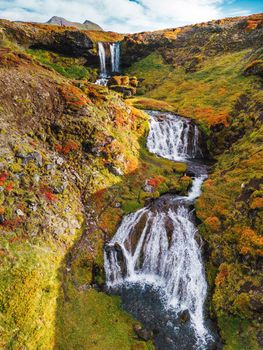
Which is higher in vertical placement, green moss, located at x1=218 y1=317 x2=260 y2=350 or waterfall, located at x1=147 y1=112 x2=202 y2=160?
waterfall, located at x1=147 y1=112 x2=202 y2=160

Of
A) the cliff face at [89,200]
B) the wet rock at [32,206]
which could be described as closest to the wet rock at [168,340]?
the cliff face at [89,200]

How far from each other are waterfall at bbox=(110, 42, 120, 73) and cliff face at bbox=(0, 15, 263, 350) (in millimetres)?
52368

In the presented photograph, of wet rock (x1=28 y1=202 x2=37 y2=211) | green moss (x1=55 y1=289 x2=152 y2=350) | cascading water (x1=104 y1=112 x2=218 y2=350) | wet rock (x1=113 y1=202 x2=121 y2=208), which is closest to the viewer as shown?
green moss (x1=55 y1=289 x2=152 y2=350)

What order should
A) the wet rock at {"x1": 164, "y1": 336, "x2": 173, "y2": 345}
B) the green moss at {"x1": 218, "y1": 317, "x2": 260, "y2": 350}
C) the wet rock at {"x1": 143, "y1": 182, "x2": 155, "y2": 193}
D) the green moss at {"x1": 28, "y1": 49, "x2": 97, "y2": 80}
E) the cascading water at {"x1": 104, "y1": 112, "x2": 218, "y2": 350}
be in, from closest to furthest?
the green moss at {"x1": 218, "y1": 317, "x2": 260, "y2": 350} → the wet rock at {"x1": 164, "y1": 336, "x2": 173, "y2": 345} → the cascading water at {"x1": 104, "y1": 112, "x2": 218, "y2": 350} → the wet rock at {"x1": 143, "y1": 182, "x2": 155, "y2": 193} → the green moss at {"x1": 28, "y1": 49, "x2": 97, "y2": 80}

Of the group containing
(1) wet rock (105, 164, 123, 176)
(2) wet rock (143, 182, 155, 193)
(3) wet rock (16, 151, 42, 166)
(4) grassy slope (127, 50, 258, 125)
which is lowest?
(2) wet rock (143, 182, 155, 193)

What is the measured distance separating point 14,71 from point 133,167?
22590 millimetres

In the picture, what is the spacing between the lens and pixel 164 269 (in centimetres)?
2744

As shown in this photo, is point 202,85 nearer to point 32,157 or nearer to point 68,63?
point 68,63

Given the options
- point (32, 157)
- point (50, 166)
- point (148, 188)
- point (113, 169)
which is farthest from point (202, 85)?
point (32, 157)

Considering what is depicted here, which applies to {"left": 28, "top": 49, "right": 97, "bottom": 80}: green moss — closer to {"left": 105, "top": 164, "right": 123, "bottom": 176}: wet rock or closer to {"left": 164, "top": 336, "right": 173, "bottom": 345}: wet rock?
{"left": 105, "top": 164, "right": 123, "bottom": 176}: wet rock

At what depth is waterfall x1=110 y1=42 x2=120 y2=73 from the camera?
10953 centimetres

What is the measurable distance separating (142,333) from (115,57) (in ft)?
353

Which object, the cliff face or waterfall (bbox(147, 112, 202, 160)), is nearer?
the cliff face

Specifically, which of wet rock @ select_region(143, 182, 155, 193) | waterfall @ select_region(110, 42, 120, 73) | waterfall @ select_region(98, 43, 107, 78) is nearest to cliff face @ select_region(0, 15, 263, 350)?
wet rock @ select_region(143, 182, 155, 193)
